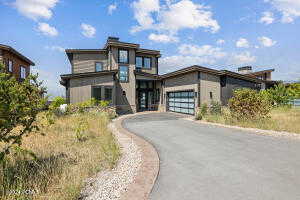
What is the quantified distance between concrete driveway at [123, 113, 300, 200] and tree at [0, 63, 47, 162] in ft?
11.3

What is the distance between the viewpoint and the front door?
25917mm

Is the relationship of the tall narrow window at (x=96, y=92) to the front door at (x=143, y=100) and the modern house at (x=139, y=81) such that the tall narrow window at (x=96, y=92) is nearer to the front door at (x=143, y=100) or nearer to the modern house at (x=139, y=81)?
the modern house at (x=139, y=81)

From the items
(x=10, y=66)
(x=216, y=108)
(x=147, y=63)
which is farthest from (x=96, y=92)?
(x=216, y=108)

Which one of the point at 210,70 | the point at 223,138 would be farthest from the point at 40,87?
the point at 210,70

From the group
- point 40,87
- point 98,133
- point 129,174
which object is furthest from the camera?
point 98,133

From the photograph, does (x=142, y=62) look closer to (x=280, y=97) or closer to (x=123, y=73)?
(x=123, y=73)

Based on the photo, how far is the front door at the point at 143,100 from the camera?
2592 centimetres

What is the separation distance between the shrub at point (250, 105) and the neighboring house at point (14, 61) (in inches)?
865

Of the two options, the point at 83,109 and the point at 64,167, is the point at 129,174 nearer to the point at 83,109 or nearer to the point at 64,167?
the point at 64,167

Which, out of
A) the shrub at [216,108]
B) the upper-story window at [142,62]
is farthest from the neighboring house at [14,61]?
the shrub at [216,108]

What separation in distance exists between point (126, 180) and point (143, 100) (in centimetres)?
2212

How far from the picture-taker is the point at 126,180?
433 cm

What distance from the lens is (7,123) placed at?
13.2ft

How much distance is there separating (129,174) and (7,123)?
3.07m
